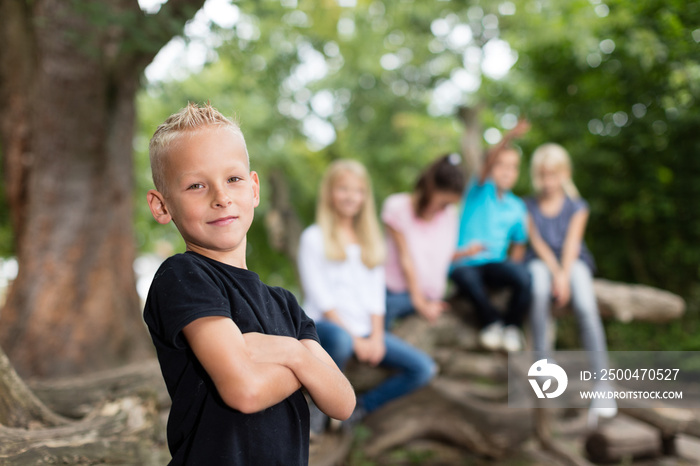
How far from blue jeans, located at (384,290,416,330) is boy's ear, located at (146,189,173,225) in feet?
9.75

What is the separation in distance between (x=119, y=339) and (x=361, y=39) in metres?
7.36

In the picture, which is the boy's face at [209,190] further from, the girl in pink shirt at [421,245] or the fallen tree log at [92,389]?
the girl in pink shirt at [421,245]

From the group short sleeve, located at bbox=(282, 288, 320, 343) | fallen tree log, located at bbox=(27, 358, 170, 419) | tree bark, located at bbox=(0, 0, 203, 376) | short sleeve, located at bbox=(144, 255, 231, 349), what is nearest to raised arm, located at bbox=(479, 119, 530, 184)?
tree bark, located at bbox=(0, 0, 203, 376)

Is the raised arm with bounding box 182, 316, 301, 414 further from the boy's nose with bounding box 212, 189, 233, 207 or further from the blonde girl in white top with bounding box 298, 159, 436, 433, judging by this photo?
the blonde girl in white top with bounding box 298, 159, 436, 433

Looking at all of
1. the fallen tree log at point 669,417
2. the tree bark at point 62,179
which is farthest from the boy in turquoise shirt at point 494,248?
the tree bark at point 62,179

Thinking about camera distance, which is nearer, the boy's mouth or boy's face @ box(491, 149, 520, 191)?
the boy's mouth

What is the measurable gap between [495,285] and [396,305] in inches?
31.1

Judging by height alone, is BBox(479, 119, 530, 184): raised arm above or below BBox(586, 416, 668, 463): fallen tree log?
above

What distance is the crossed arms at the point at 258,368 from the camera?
3.42 ft

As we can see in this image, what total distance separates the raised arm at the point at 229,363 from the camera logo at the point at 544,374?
11.2ft

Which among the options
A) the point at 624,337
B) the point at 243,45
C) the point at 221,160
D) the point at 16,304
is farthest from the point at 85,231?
the point at 624,337

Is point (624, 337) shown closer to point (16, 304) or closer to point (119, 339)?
point (119, 339)

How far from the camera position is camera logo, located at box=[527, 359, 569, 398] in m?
4.05

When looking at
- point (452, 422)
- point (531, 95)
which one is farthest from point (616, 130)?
point (452, 422)
